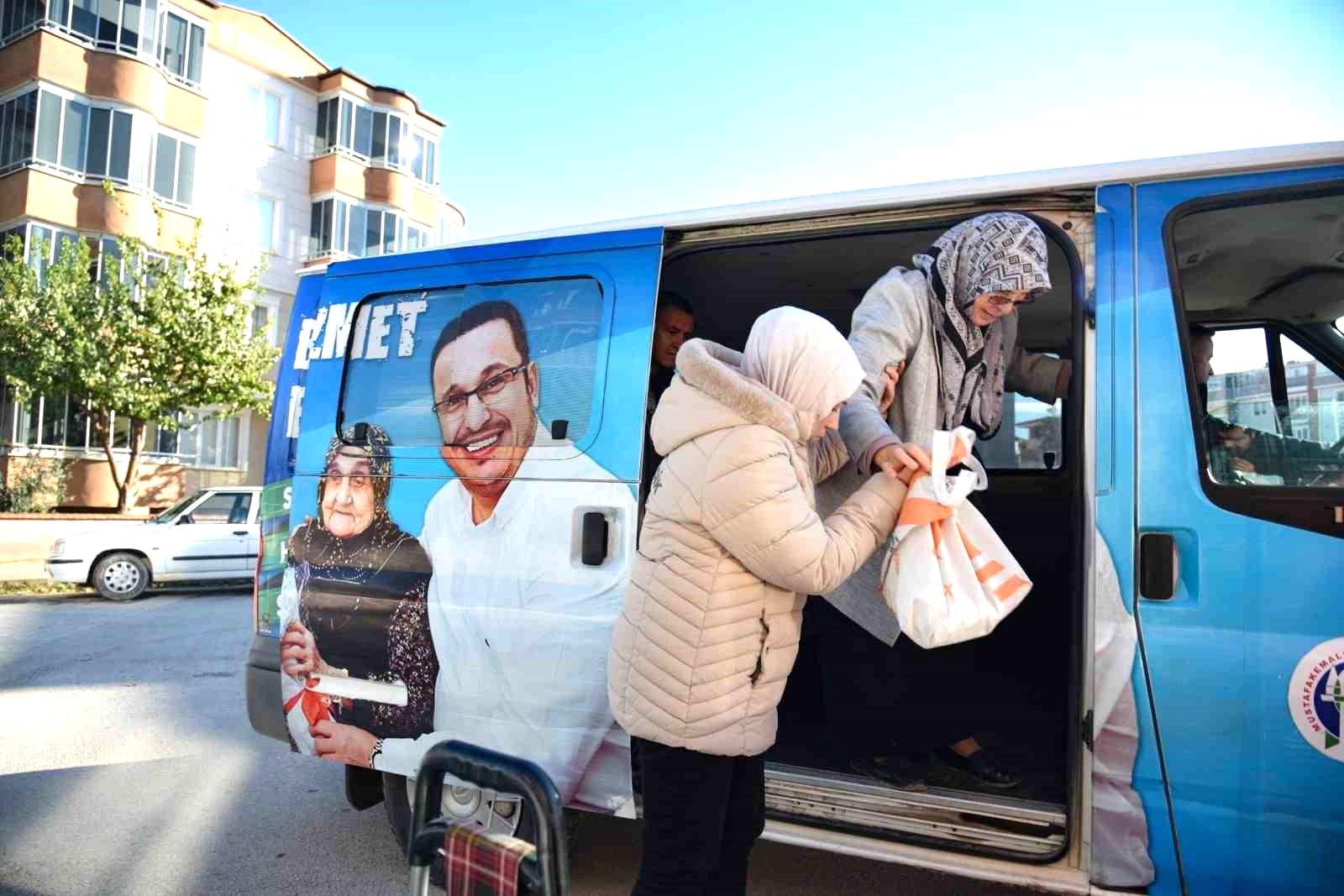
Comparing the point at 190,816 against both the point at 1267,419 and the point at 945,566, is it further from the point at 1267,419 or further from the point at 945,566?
the point at 1267,419

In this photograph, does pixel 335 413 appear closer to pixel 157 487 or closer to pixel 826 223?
pixel 826 223

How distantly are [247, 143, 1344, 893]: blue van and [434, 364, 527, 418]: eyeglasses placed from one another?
13 mm

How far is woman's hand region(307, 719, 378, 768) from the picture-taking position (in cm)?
341

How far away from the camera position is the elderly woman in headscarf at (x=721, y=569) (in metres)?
2.20

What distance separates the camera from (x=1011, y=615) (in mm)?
3730

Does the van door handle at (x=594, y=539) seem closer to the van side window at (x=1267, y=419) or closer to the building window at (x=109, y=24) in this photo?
the van side window at (x=1267, y=419)

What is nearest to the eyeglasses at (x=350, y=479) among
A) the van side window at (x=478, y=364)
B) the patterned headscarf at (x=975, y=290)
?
the van side window at (x=478, y=364)

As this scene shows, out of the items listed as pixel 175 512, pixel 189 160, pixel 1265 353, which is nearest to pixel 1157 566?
pixel 1265 353

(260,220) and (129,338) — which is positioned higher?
(260,220)

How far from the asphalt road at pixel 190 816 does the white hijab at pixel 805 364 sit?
232 centimetres

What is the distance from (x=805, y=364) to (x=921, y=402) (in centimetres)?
95

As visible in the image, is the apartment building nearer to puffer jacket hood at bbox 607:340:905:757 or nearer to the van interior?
the van interior

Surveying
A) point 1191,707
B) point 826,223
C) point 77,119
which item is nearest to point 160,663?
point 826,223

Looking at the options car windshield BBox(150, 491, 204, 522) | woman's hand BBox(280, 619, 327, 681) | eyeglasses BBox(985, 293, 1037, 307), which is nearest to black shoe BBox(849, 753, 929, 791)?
eyeglasses BBox(985, 293, 1037, 307)
